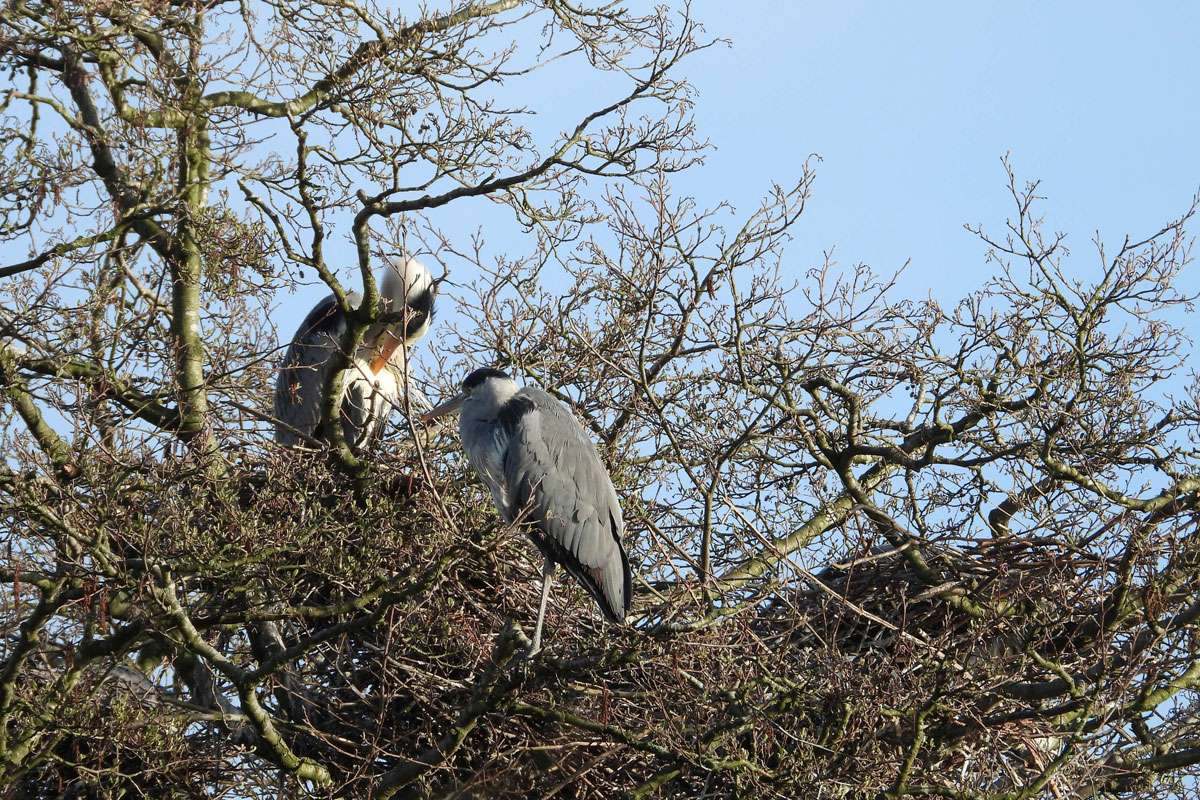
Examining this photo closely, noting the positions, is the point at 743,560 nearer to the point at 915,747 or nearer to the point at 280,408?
the point at 915,747

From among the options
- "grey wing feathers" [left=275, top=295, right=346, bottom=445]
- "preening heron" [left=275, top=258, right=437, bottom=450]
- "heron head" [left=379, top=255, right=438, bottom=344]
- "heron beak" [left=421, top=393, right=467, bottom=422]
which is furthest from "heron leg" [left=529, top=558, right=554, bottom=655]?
"heron head" [left=379, top=255, right=438, bottom=344]

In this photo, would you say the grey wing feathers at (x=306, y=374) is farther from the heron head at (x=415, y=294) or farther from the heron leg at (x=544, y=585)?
the heron leg at (x=544, y=585)

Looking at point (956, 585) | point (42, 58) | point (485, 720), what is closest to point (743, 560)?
point (956, 585)

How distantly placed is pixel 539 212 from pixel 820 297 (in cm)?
117

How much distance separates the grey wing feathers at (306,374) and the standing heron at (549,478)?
0.80 m

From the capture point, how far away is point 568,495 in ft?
17.7

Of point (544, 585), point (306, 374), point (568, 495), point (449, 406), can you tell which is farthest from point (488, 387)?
point (306, 374)

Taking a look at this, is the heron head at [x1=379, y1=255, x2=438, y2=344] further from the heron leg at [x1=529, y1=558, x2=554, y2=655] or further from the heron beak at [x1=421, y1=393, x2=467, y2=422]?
the heron leg at [x1=529, y1=558, x2=554, y2=655]

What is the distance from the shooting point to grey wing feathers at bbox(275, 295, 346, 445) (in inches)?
247

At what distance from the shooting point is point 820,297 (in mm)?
5453

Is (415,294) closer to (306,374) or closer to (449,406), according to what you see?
(306,374)

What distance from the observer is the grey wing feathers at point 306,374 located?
629 cm

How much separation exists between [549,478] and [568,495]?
0.38 ft

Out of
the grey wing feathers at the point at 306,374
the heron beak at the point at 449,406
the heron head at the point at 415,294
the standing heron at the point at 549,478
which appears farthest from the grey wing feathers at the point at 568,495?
the heron head at the point at 415,294
